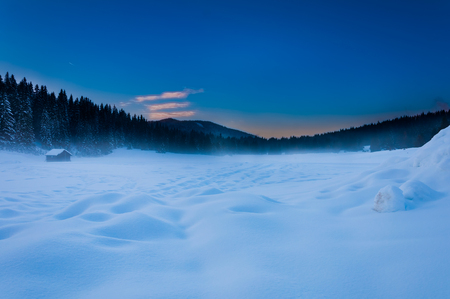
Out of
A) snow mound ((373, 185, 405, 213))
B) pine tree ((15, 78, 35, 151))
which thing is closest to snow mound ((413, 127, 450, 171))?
snow mound ((373, 185, 405, 213))

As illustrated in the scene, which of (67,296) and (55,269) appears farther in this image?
(55,269)

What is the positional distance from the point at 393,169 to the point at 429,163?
684 millimetres

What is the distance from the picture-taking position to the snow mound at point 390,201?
2.84 meters

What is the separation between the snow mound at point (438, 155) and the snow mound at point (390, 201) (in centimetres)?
186

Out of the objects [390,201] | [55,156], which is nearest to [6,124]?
[55,156]

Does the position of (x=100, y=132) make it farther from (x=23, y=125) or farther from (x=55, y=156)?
(x=55, y=156)

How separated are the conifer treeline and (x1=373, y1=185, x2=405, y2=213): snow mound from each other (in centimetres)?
4442

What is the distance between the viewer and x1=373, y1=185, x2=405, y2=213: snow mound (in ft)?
9.32

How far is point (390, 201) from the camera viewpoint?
2.88 metres

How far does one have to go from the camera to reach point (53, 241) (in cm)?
199

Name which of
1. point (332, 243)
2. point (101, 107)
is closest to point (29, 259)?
point (332, 243)

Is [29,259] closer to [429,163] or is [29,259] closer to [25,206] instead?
[25,206]

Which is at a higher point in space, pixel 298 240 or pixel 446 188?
pixel 446 188

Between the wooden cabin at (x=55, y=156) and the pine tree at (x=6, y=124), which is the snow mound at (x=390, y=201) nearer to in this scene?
the wooden cabin at (x=55, y=156)
